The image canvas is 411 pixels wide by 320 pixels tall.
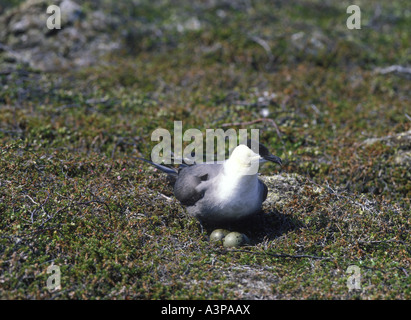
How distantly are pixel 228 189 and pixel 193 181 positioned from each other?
0.67 meters

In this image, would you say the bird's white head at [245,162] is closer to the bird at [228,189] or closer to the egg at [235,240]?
the bird at [228,189]

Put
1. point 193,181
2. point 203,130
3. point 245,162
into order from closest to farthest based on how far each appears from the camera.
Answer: point 245,162 → point 193,181 → point 203,130

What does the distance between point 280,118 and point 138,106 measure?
3.16 m

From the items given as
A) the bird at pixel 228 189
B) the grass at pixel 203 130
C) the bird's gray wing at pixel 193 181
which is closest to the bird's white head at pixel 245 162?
the bird at pixel 228 189

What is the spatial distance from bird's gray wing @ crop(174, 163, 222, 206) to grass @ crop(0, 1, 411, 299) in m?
0.32

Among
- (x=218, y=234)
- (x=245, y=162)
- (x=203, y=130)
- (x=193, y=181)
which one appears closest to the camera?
(x=245, y=162)

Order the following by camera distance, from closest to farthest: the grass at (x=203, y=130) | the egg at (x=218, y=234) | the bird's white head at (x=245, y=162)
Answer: the grass at (x=203, y=130) < the bird's white head at (x=245, y=162) < the egg at (x=218, y=234)

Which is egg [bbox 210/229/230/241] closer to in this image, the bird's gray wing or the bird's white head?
the bird's gray wing

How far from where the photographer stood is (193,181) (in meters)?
6.52

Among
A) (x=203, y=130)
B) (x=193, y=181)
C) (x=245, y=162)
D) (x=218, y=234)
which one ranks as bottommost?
(x=218, y=234)

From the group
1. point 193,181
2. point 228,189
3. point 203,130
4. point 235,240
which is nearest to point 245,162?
point 228,189

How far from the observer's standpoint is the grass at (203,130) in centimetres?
525

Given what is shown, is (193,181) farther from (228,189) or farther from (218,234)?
(218,234)

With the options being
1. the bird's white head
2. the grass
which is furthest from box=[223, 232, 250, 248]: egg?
the bird's white head
